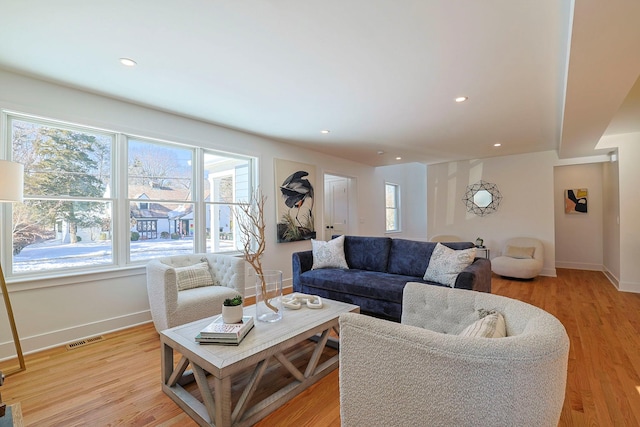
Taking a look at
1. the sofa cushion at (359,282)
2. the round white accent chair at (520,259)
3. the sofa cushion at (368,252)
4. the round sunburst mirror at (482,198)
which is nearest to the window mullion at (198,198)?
the sofa cushion at (359,282)

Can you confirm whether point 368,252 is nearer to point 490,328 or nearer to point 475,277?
point 475,277

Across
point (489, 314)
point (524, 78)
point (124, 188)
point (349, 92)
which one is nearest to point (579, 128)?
point (524, 78)

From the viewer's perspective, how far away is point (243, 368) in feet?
4.99

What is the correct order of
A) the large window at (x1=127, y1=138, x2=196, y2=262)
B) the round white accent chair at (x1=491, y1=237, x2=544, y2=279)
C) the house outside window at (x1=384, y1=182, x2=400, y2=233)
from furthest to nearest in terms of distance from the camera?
the house outside window at (x1=384, y1=182, x2=400, y2=233) → the round white accent chair at (x1=491, y1=237, x2=544, y2=279) → the large window at (x1=127, y1=138, x2=196, y2=262)

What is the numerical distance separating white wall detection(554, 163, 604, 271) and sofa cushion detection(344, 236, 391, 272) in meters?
5.14

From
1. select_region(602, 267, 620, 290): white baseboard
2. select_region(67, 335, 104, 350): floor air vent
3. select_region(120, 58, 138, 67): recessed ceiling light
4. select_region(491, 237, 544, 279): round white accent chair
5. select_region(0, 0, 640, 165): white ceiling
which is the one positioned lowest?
select_region(67, 335, 104, 350): floor air vent

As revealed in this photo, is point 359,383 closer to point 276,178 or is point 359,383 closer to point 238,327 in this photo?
point 238,327

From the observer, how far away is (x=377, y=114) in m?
3.44

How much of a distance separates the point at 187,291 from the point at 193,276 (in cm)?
19

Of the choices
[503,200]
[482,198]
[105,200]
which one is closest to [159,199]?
[105,200]

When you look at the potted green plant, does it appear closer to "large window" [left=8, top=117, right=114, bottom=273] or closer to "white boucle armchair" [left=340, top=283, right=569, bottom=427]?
"white boucle armchair" [left=340, top=283, right=569, bottom=427]

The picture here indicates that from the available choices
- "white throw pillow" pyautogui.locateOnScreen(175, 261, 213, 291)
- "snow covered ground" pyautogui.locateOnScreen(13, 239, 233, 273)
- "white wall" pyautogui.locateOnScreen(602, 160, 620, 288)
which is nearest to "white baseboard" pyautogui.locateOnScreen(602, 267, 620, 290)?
"white wall" pyautogui.locateOnScreen(602, 160, 620, 288)

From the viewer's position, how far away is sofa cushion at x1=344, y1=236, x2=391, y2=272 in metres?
3.59

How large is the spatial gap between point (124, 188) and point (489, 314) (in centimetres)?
345
